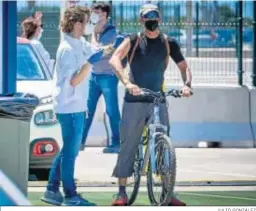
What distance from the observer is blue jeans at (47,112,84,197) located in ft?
30.6

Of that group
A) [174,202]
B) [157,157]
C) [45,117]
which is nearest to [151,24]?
[157,157]

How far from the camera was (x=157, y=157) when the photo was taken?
9.25m

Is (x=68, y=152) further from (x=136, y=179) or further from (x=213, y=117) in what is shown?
(x=213, y=117)

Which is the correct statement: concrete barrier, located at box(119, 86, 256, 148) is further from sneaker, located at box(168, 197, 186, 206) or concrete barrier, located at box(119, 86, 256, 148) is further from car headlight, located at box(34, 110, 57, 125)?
sneaker, located at box(168, 197, 186, 206)

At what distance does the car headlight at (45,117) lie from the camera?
10.8 metres

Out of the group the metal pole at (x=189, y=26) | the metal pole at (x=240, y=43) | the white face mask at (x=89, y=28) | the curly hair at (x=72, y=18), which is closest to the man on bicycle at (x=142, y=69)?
the curly hair at (x=72, y=18)

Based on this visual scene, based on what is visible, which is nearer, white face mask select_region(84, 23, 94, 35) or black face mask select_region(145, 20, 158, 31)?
black face mask select_region(145, 20, 158, 31)

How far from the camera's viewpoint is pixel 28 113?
8188 mm

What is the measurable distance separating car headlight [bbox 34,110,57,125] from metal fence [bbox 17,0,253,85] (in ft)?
11.7

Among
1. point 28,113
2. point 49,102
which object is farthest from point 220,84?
point 28,113

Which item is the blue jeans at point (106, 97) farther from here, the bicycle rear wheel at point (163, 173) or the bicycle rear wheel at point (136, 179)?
the bicycle rear wheel at point (163, 173)

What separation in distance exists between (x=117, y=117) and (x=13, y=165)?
534cm

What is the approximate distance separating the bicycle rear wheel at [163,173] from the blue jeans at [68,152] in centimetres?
68

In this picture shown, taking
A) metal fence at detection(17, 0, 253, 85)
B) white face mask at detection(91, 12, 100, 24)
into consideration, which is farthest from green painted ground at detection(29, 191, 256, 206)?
metal fence at detection(17, 0, 253, 85)
